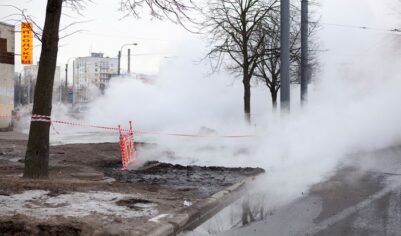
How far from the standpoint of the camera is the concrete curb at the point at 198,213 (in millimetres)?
6818

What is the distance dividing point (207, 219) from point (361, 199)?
2.84m

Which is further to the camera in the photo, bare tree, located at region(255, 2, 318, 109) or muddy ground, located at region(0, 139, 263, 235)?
bare tree, located at region(255, 2, 318, 109)

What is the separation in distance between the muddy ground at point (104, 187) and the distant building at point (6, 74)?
38.9 ft

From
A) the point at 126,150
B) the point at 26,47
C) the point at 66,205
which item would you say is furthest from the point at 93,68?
the point at 66,205

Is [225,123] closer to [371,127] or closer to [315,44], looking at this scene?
[315,44]

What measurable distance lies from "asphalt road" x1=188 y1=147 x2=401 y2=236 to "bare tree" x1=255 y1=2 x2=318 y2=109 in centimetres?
1243

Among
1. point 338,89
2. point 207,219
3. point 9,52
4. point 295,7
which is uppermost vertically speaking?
point 295,7

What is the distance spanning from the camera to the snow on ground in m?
7.06

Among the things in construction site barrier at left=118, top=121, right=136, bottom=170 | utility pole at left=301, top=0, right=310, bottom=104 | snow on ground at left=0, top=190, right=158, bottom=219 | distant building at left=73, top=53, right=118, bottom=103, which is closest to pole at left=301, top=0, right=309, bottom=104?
utility pole at left=301, top=0, right=310, bottom=104

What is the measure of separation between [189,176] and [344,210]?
4584 mm

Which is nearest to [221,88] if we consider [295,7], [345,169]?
[295,7]

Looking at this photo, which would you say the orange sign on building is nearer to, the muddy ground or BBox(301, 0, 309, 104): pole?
the muddy ground

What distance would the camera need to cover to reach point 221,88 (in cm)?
3612

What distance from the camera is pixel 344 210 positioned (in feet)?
26.3
